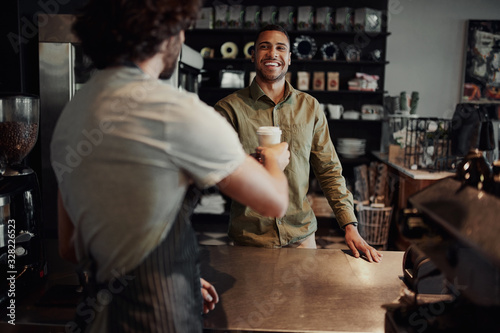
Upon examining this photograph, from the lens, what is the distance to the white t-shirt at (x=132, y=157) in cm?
91

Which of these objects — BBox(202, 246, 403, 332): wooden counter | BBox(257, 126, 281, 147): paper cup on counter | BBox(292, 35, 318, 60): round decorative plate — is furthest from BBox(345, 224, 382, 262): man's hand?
BBox(292, 35, 318, 60): round decorative plate

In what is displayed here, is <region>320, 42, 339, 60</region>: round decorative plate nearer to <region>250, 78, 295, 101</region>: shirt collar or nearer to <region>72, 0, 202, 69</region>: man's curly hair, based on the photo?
<region>250, 78, 295, 101</region>: shirt collar

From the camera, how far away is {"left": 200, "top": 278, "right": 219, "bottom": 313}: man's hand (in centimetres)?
131

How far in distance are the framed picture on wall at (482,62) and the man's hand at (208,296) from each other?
5.80 m

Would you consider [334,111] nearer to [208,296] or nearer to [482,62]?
[482,62]

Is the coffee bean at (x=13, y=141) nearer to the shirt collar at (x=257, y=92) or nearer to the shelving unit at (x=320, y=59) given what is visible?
the shirt collar at (x=257, y=92)

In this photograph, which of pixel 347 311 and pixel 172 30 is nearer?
pixel 172 30

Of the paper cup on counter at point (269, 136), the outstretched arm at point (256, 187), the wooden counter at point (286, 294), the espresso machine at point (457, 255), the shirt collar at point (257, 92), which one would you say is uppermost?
the shirt collar at point (257, 92)

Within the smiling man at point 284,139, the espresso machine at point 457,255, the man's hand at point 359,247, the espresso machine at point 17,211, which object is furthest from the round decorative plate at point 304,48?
the espresso machine at point 457,255

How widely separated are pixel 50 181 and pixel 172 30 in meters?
2.51

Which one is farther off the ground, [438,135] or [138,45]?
[138,45]

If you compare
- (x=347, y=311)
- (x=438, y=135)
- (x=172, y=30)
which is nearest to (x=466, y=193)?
(x=347, y=311)

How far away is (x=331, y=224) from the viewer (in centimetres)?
579

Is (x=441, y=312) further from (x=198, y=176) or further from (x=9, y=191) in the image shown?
(x=9, y=191)
